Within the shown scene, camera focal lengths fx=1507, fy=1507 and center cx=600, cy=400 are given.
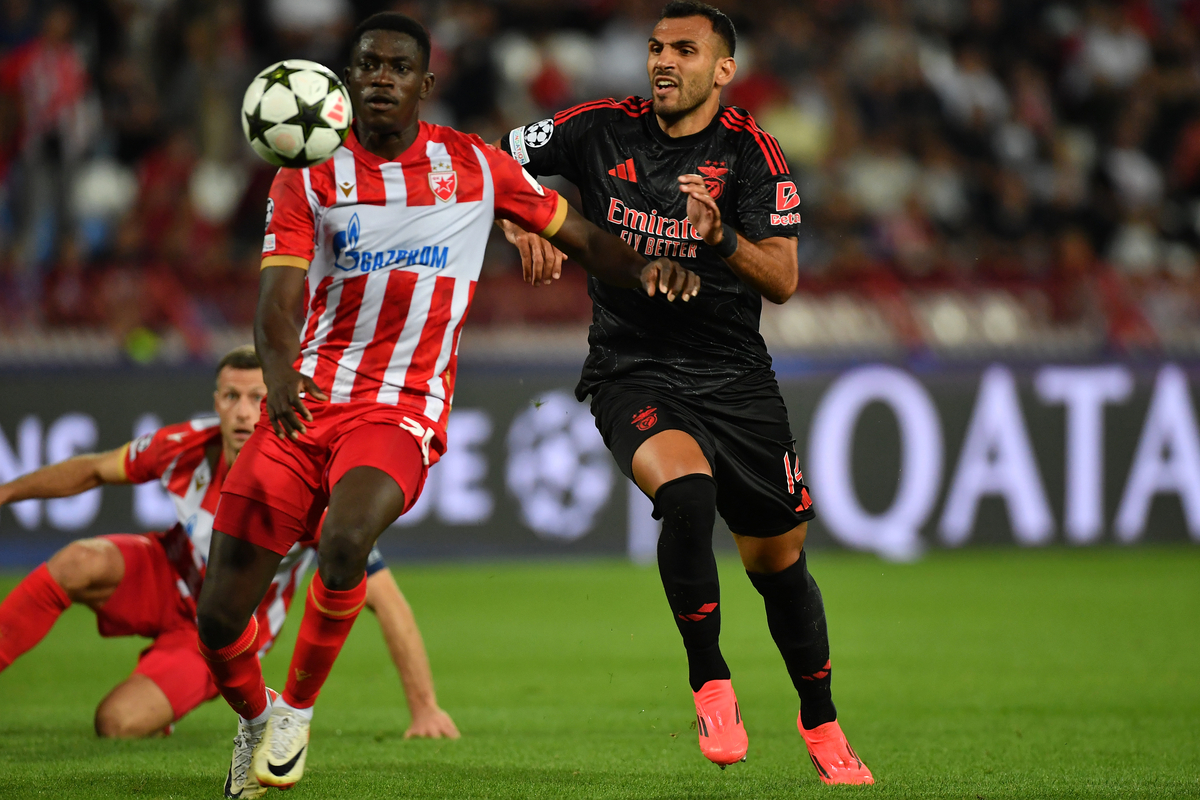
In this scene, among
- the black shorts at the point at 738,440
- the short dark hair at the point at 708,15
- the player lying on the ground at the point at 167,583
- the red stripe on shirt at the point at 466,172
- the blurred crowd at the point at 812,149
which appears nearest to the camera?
the red stripe on shirt at the point at 466,172

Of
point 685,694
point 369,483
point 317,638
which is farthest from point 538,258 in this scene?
point 685,694

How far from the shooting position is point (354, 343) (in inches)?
189

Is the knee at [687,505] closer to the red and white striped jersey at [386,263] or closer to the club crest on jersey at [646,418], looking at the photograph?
the club crest on jersey at [646,418]

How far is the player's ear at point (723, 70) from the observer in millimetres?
5336

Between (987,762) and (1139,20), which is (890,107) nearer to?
(1139,20)

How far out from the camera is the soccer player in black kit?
516 cm

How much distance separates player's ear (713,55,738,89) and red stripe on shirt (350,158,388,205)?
1.31 meters

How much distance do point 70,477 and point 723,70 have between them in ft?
9.56

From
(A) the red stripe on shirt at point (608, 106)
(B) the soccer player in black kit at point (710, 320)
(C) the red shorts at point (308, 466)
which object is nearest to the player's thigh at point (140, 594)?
(C) the red shorts at point (308, 466)

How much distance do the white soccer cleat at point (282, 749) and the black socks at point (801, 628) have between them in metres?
1.65

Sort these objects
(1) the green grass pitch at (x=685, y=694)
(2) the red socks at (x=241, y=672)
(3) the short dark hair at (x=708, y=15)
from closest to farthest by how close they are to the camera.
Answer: (2) the red socks at (x=241, y=672)
(1) the green grass pitch at (x=685, y=694)
(3) the short dark hair at (x=708, y=15)

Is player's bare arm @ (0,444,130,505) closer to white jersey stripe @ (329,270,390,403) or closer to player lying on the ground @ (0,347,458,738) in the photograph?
player lying on the ground @ (0,347,458,738)

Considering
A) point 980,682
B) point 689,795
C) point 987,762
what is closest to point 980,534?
point 980,682

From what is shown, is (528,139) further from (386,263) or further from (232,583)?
(232,583)
